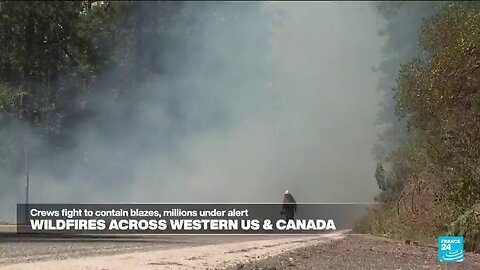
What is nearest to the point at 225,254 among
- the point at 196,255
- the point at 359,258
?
the point at 196,255

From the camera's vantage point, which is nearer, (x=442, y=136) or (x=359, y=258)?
(x=359, y=258)

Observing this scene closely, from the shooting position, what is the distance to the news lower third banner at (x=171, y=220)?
9.09 metres

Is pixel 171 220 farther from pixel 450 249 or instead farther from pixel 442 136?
pixel 442 136

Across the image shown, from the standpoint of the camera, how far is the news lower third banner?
909cm

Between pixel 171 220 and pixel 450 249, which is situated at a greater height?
pixel 171 220

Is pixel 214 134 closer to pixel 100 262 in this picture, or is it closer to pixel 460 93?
pixel 460 93

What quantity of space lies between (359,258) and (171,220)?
113 inches

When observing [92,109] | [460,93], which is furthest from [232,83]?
[460,93]

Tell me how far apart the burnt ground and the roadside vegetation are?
81 cm

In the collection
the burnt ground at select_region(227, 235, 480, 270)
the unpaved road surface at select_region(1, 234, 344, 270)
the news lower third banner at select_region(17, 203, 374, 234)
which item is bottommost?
the burnt ground at select_region(227, 235, 480, 270)

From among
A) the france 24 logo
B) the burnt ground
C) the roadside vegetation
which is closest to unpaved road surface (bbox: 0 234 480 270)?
the burnt ground

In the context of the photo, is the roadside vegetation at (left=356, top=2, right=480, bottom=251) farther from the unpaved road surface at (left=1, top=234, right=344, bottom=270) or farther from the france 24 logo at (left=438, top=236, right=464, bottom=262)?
the unpaved road surface at (left=1, top=234, right=344, bottom=270)

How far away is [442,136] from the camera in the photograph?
10.0m

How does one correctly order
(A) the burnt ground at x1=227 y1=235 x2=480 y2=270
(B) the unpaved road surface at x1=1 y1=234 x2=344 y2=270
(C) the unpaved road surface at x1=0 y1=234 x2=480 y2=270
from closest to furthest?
(B) the unpaved road surface at x1=1 y1=234 x2=344 y2=270, (C) the unpaved road surface at x1=0 y1=234 x2=480 y2=270, (A) the burnt ground at x1=227 y1=235 x2=480 y2=270
